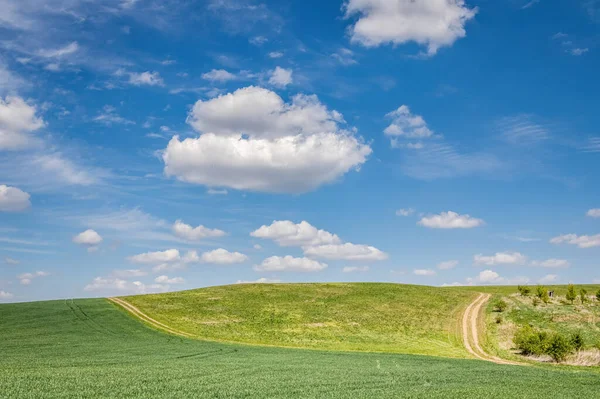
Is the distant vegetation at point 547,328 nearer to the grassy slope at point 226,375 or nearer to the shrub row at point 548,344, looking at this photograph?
the shrub row at point 548,344

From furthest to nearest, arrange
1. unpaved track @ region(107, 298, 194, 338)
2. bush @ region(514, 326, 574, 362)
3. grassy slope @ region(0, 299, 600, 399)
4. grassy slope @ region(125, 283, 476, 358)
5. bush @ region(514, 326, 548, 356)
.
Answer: unpaved track @ region(107, 298, 194, 338) → grassy slope @ region(125, 283, 476, 358) → bush @ region(514, 326, 548, 356) → bush @ region(514, 326, 574, 362) → grassy slope @ region(0, 299, 600, 399)

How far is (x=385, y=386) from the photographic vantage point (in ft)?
84.9

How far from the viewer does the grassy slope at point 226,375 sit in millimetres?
22891

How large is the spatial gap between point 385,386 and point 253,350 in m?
24.4

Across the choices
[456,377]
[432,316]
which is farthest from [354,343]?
[456,377]

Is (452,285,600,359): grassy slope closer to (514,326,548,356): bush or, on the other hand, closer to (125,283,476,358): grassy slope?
(514,326,548,356): bush

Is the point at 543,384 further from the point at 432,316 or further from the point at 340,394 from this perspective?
the point at 432,316

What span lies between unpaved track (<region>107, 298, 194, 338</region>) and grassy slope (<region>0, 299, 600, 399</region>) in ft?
28.3

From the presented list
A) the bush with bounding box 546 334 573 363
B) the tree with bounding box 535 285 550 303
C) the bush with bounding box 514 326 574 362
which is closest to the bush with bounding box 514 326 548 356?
the bush with bounding box 514 326 574 362

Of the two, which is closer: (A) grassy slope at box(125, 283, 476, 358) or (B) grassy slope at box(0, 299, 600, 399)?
(B) grassy slope at box(0, 299, 600, 399)

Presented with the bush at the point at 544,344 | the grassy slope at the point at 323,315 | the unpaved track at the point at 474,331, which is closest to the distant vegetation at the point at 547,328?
the bush at the point at 544,344

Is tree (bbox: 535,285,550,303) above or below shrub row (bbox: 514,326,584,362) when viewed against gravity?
above

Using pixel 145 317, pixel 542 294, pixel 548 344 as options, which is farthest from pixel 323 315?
pixel 542 294

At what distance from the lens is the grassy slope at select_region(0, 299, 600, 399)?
2289cm
